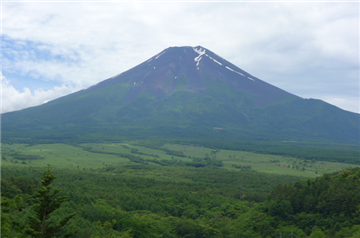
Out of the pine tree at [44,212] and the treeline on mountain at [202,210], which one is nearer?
the pine tree at [44,212]

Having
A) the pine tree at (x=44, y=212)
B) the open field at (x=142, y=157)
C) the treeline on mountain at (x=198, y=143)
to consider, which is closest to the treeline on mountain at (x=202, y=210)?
the pine tree at (x=44, y=212)

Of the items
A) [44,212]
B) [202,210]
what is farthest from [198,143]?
[44,212]

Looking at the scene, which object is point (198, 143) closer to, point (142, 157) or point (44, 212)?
point (142, 157)

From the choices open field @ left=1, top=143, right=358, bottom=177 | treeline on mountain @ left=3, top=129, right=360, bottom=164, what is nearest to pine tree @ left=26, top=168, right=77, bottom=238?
open field @ left=1, top=143, right=358, bottom=177

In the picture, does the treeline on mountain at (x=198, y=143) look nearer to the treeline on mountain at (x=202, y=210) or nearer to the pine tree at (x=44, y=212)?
the treeline on mountain at (x=202, y=210)

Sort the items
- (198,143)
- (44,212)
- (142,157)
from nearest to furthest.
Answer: (44,212) → (142,157) → (198,143)

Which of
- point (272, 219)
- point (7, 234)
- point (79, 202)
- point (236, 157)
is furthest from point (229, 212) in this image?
point (236, 157)
